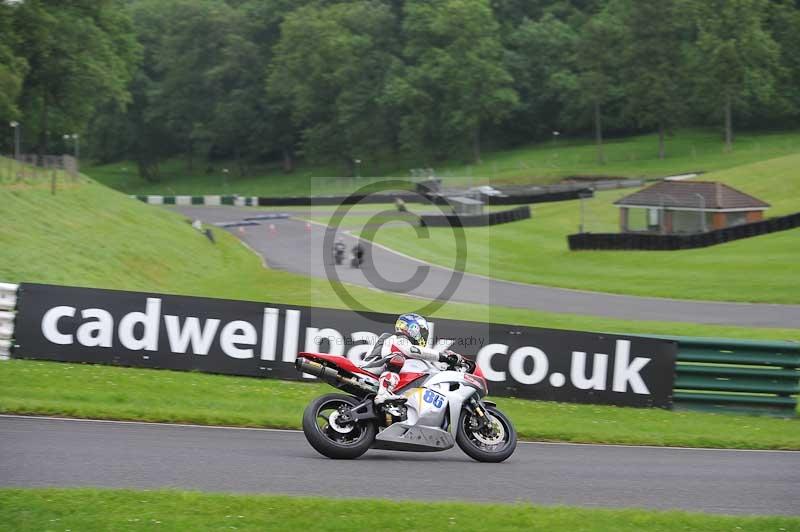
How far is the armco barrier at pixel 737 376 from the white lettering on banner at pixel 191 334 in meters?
7.71

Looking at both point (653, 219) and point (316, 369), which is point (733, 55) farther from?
point (316, 369)

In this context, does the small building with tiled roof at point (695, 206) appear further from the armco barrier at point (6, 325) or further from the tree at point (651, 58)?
the tree at point (651, 58)

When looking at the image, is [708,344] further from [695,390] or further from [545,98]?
[545,98]

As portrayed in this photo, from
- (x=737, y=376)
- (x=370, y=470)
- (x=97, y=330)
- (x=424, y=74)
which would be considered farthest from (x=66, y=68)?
(x=370, y=470)

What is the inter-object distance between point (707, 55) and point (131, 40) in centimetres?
5265

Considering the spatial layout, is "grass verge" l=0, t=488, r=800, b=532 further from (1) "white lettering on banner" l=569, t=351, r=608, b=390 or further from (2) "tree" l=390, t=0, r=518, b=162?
(2) "tree" l=390, t=0, r=518, b=162

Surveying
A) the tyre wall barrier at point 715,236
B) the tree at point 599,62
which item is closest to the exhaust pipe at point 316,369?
the tyre wall barrier at point 715,236

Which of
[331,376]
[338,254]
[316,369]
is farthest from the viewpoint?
[338,254]

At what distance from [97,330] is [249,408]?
3.55m

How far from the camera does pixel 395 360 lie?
11773 mm

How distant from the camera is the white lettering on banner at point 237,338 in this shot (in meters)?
16.9

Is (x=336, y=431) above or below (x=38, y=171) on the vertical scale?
below

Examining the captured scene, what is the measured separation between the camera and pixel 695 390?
1730 centimetres

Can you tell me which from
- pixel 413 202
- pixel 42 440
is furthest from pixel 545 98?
pixel 42 440
